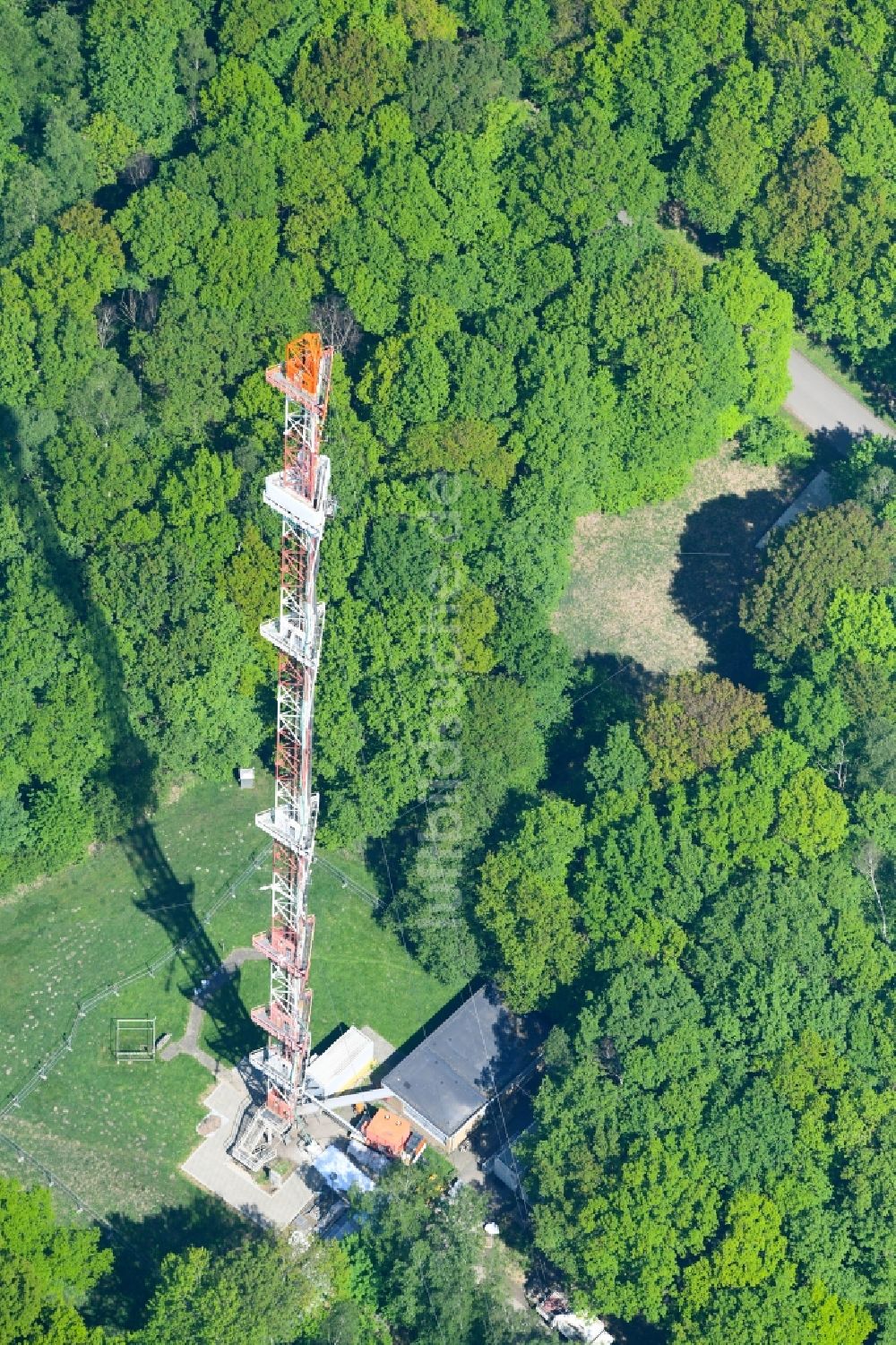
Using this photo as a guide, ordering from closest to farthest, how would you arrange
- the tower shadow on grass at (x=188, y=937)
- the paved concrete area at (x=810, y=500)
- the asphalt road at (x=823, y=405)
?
the tower shadow on grass at (x=188, y=937) < the paved concrete area at (x=810, y=500) < the asphalt road at (x=823, y=405)

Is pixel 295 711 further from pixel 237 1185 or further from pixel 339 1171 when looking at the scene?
pixel 237 1185

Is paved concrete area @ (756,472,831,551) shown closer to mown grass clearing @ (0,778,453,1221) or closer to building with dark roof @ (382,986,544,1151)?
mown grass clearing @ (0,778,453,1221)

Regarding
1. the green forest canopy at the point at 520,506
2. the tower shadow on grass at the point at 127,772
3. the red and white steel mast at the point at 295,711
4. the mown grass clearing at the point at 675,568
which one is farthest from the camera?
the mown grass clearing at the point at 675,568

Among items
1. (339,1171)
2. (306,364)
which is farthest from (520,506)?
(339,1171)

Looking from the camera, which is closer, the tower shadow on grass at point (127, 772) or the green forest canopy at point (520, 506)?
the green forest canopy at point (520, 506)

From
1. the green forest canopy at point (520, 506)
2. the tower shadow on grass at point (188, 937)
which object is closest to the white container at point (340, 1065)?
the tower shadow on grass at point (188, 937)

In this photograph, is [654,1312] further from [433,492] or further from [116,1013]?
[433,492]

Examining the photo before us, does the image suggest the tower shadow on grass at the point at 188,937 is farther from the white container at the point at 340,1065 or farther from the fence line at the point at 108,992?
the white container at the point at 340,1065

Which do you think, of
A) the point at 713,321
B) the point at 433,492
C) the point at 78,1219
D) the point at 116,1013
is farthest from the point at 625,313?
the point at 78,1219
